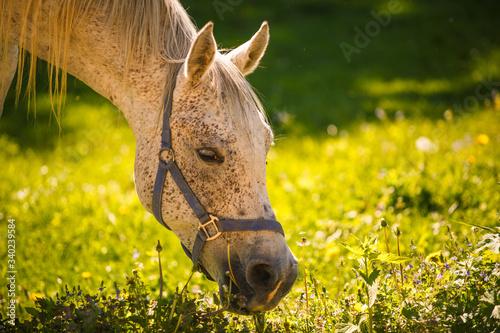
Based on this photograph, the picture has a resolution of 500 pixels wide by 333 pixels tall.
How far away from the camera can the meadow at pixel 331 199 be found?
78.5 inches

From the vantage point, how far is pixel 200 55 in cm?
198

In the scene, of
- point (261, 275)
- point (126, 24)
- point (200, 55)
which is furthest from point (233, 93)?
point (261, 275)

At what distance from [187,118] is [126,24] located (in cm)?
64


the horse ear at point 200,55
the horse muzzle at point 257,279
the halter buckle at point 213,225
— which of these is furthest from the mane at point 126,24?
the horse muzzle at point 257,279

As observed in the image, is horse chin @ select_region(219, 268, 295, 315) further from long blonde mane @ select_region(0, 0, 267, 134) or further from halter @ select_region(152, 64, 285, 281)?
long blonde mane @ select_region(0, 0, 267, 134)

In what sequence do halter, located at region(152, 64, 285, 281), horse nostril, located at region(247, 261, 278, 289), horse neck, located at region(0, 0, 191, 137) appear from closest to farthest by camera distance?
horse nostril, located at region(247, 261, 278, 289)
halter, located at region(152, 64, 285, 281)
horse neck, located at region(0, 0, 191, 137)

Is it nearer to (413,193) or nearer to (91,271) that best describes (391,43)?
(413,193)

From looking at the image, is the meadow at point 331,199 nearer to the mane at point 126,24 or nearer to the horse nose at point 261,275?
the horse nose at point 261,275

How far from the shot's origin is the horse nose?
1.86 metres

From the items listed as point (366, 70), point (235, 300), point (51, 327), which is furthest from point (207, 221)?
point (366, 70)

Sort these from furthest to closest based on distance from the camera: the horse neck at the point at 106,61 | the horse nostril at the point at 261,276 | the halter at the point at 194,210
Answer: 1. the horse neck at the point at 106,61
2. the halter at the point at 194,210
3. the horse nostril at the point at 261,276

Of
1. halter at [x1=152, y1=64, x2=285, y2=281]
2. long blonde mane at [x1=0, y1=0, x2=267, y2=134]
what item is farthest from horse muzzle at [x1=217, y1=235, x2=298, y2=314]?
long blonde mane at [x1=0, y1=0, x2=267, y2=134]

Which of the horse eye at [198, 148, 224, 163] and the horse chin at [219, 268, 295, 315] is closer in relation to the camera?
the horse chin at [219, 268, 295, 315]

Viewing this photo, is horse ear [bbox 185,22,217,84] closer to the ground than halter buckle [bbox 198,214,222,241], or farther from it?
farther from it
